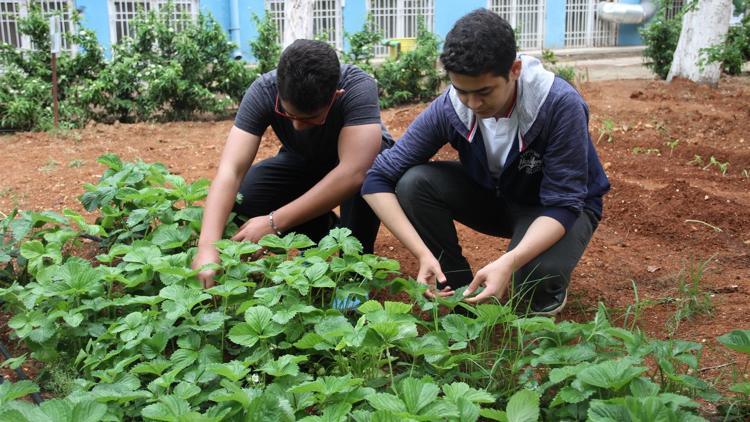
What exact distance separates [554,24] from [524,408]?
15625 millimetres

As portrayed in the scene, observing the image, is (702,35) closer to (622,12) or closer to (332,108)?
(332,108)

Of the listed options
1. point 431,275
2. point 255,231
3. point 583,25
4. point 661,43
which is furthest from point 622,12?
point 431,275

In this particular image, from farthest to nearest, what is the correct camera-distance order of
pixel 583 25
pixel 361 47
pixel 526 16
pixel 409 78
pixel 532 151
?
pixel 583 25, pixel 526 16, pixel 361 47, pixel 409 78, pixel 532 151

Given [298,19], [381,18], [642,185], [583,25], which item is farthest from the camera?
[583,25]

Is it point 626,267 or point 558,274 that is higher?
point 558,274

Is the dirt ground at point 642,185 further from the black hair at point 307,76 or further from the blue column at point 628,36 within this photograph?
the blue column at point 628,36

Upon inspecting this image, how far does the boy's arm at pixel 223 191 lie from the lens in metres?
2.91

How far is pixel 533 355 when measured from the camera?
7.96 feet

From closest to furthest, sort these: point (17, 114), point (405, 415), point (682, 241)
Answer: point (405, 415)
point (682, 241)
point (17, 114)

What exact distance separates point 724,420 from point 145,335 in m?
1.54

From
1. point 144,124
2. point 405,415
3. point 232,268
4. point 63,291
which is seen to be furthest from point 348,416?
point 144,124

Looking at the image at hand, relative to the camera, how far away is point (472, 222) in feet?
10.9

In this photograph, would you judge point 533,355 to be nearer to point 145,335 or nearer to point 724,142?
point 145,335

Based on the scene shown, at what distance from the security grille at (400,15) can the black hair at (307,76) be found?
1240 centimetres
